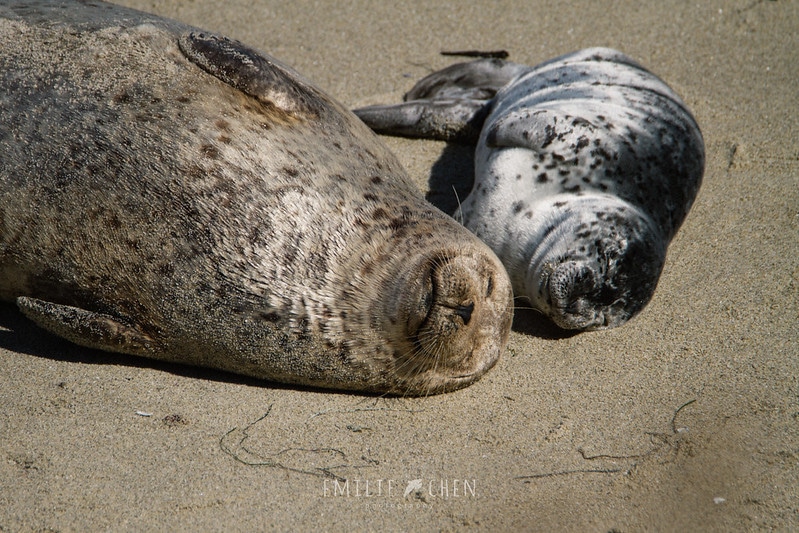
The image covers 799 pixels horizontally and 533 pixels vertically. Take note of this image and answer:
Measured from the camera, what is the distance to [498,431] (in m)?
3.01

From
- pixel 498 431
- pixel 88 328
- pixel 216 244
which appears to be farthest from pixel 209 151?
pixel 498 431

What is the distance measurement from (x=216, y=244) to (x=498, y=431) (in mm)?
1272

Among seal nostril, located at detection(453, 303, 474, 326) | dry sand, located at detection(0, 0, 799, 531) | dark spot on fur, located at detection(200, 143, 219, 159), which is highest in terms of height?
dark spot on fur, located at detection(200, 143, 219, 159)

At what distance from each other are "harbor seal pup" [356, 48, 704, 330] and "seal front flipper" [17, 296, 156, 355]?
1.72 metres

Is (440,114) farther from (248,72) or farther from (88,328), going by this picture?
(88,328)

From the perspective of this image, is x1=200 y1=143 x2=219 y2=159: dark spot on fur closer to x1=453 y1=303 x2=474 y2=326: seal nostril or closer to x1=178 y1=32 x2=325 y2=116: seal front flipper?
x1=178 y1=32 x2=325 y2=116: seal front flipper

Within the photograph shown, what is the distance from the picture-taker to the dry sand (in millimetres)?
2639

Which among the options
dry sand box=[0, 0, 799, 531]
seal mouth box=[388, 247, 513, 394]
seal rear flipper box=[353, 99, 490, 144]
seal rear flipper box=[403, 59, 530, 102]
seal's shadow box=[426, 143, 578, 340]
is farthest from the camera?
seal rear flipper box=[403, 59, 530, 102]

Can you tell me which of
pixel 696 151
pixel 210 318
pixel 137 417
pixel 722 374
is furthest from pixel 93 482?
pixel 696 151

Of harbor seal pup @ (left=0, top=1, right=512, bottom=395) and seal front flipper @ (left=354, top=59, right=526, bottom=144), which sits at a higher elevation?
seal front flipper @ (left=354, top=59, right=526, bottom=144)

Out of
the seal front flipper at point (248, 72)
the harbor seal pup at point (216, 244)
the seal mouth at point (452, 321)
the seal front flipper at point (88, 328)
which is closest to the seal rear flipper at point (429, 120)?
the seal front flipper at point (248, 72)

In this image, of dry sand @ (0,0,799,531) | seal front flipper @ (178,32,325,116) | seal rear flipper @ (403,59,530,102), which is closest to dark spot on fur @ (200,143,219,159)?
seal front flipper @ (178,32,325,116)

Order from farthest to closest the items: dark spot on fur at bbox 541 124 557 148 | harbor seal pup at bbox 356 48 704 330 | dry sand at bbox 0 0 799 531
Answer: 1. dark spot on fur at bbox 541 124 557 148
2. harbor seal pup at bbox 356 48 704 330
3. dry sand at bbox 0 0 799 531

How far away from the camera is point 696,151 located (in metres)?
4.20
